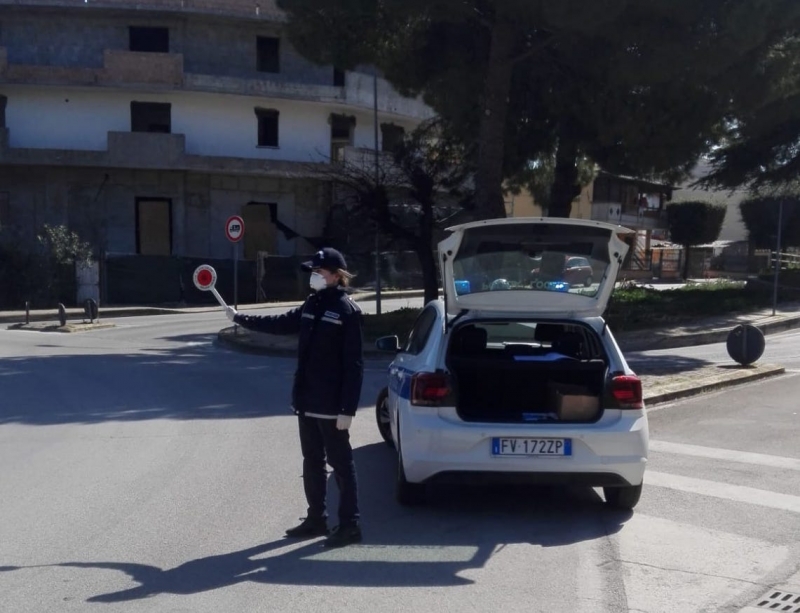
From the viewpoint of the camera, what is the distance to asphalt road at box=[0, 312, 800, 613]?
235 inches

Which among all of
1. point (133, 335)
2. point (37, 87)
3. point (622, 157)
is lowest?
point (133, 335)

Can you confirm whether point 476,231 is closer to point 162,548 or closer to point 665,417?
point 162,548

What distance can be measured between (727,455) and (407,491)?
3723mm

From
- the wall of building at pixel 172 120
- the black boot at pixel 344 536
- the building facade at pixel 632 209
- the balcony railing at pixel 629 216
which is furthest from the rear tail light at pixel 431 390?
the balcony railing at pixel 629 216

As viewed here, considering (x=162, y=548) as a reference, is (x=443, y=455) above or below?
above

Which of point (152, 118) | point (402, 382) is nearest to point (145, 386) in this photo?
point (402, 382)

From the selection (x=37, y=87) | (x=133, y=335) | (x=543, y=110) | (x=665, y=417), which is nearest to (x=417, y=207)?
(x=543, y=110)

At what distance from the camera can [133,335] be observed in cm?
2516

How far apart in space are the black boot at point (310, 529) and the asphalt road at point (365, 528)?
145mm

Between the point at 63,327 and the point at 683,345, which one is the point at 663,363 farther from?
the point at 63,327

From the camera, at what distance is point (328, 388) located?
6.91 m

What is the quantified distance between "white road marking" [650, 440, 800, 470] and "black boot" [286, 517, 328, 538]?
4.36 m

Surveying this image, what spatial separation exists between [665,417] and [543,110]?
13.9 metres

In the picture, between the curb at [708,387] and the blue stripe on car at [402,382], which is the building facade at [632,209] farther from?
the blue stripe on car at [402,382]
